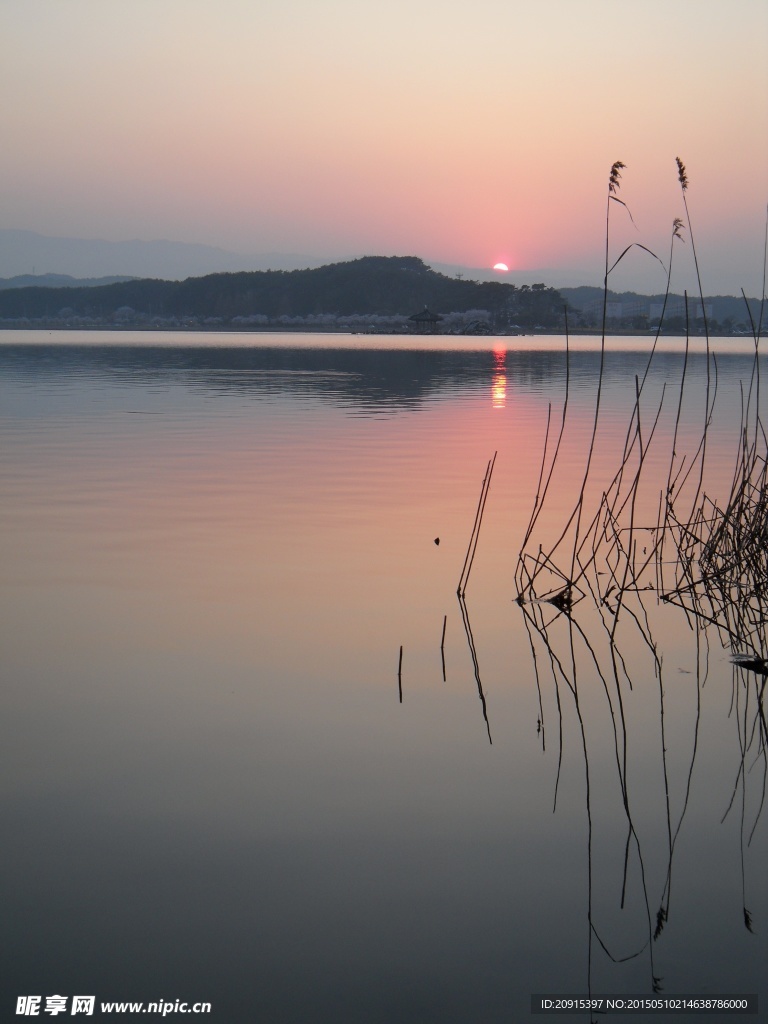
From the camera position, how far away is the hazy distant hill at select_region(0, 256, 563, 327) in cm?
18325

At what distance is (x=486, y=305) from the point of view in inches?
6885

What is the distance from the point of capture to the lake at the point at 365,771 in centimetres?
232

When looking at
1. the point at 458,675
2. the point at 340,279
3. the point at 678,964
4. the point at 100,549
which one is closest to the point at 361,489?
the point at 100,549

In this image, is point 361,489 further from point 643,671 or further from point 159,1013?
point 159,1013

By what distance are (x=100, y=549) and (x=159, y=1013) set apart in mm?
4712

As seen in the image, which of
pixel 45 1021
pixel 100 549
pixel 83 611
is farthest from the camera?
pixel 100 549

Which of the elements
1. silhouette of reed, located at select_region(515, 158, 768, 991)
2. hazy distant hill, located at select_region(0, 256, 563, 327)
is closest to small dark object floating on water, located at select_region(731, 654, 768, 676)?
silhouette of reed, located at select_region(515, 158, 768, 991)

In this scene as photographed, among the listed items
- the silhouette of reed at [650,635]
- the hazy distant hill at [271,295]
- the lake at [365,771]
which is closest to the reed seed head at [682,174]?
the silhouette of reed at [650,635]

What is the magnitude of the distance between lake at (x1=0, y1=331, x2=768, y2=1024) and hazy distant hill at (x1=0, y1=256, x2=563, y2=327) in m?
176

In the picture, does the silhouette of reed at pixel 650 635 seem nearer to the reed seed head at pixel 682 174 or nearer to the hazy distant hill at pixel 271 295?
the reed seed head at pixel 682 174

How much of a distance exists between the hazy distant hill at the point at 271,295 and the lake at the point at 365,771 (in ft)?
577

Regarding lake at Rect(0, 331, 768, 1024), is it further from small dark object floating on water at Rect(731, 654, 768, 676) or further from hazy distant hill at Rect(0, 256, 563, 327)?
hazy distant hill at Rect(0, 256, 563, 327)

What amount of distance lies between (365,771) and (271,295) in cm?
18833

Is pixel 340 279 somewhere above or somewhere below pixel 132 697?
above
